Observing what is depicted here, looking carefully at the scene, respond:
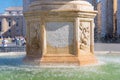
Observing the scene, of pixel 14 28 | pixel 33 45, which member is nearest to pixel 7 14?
pixel 14 28

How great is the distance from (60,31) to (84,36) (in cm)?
88

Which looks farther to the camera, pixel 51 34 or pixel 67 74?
pixel 51 34

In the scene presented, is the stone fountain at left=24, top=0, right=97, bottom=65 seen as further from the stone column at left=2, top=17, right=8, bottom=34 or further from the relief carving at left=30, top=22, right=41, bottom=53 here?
the stone column at left=2, top=17, right=8, bottom=34

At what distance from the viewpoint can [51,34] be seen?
1138 cm

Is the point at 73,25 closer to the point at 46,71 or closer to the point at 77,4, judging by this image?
the point at 77,4

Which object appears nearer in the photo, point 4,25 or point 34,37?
point 34,37

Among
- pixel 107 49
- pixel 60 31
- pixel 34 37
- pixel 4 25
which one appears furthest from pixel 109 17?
pixel 4 25

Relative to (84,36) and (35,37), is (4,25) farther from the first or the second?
(84,36)

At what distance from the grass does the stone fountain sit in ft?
1.60

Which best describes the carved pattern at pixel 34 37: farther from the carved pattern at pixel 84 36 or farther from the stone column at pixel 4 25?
the stone column at pixel 4 25

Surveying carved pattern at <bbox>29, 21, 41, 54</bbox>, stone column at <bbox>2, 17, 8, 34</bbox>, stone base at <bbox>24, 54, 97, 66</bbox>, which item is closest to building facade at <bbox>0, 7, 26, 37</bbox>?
stone column at <bbox>2, 17, 8, 34</bbox>

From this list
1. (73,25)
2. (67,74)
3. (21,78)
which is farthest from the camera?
(73,25)

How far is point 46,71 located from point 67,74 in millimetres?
824

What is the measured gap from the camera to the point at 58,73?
32.2ft
